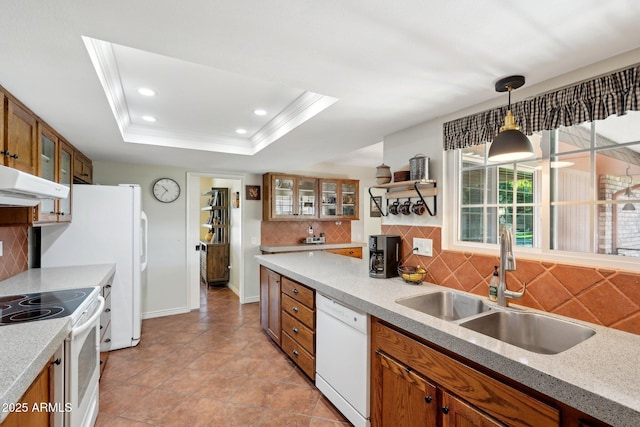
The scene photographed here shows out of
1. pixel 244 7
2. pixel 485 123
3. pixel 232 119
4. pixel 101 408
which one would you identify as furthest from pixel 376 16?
pixel 101 408

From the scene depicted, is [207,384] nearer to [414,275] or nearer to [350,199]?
[414,275]

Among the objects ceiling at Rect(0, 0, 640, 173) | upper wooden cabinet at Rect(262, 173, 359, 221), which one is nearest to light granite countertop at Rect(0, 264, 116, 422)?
ceiling at Rect(0, 0, 640, 173)

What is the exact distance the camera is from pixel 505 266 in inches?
61.9

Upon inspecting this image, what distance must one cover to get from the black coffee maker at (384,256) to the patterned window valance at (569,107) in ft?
2.89

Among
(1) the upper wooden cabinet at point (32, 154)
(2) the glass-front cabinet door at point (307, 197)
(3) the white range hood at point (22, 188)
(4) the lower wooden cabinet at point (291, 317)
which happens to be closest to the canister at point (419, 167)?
(4) the lower wooden cabinet at point (291, 317)

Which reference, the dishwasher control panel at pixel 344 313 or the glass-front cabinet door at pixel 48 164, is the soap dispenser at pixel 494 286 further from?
the glass-front cabinet door at pixel 48 164

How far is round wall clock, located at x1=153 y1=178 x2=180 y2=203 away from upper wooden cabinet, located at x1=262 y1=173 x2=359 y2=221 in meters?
1.28

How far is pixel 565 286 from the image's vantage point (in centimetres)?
145

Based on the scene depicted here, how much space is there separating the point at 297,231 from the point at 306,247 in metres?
0.35

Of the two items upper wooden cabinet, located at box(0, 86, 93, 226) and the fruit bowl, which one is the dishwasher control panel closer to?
the fruit bowl

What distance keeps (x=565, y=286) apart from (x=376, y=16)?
1.53 m

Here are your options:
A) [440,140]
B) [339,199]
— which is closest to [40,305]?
[440,140]

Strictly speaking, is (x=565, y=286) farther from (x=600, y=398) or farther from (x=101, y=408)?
(x=101, y=408)

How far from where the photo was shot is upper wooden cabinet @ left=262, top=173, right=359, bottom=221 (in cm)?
454
